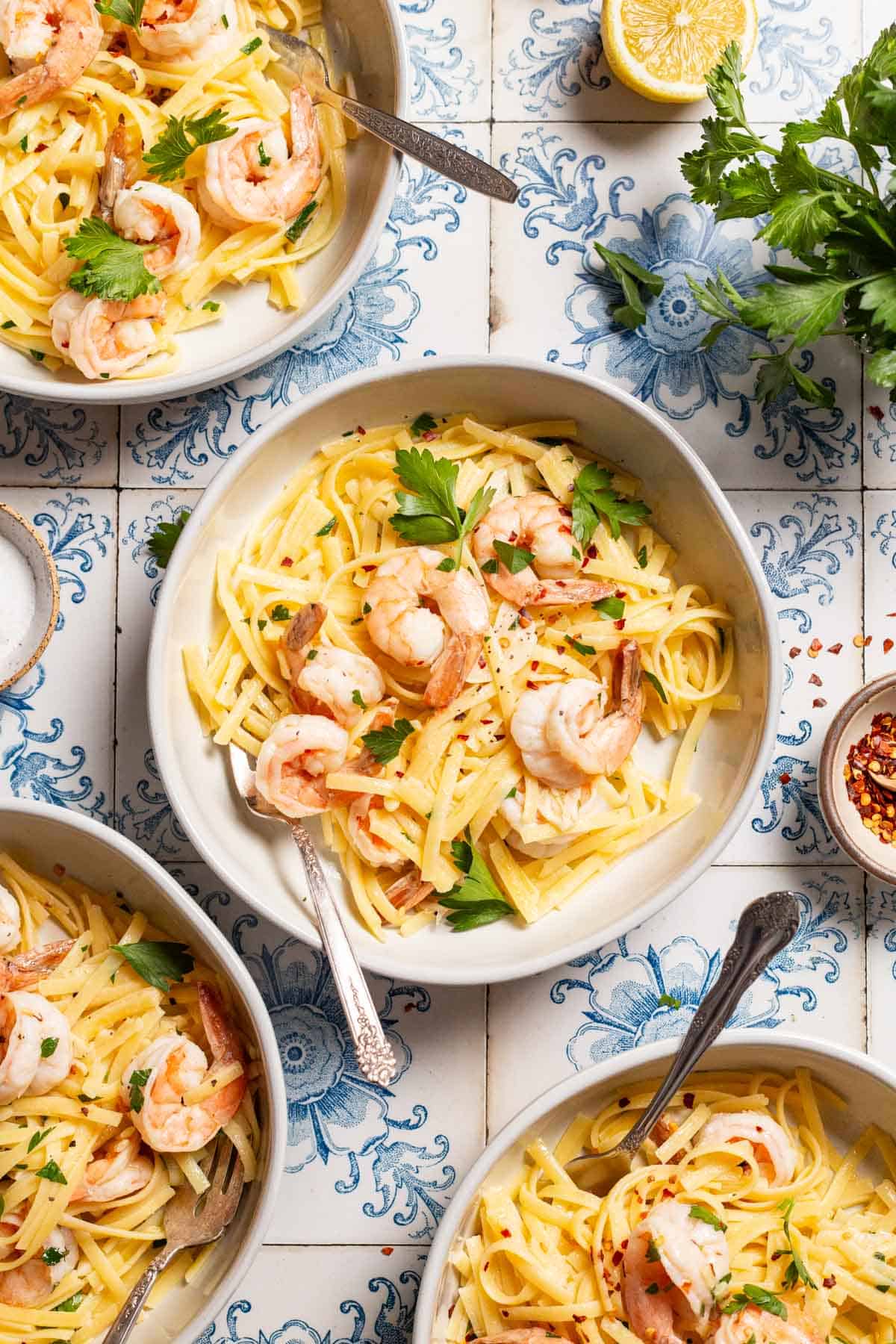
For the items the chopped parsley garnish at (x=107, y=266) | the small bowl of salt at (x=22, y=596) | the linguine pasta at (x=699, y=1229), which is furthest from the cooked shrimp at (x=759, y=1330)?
the chopped parsley garnish at (x=107, y=266)

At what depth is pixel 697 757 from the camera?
295 centimetres

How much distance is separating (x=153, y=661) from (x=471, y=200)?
4.63ft

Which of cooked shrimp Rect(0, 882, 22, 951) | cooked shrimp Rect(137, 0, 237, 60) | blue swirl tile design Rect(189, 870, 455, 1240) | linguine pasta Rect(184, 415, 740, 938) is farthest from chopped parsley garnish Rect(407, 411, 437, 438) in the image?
cooked shrimp Rect(0, 882, 22, 951)

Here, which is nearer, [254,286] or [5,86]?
[5,86]

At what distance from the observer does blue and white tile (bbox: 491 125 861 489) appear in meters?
3.08

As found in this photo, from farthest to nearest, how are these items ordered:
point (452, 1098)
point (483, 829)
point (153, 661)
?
point (452, 1098)
point (483, 829)
point (153, 661)

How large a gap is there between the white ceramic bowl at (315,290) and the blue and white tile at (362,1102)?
1162 millimetres

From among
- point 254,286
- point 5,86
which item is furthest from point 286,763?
point 5,86

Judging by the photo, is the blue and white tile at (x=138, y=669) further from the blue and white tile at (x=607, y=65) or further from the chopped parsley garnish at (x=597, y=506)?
the blue and white tile at (x=607, y=65)

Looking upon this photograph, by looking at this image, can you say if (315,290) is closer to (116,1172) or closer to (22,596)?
(22,596)

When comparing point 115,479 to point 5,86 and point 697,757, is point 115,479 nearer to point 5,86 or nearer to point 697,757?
point 5,86

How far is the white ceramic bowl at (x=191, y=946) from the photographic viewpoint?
266 cm

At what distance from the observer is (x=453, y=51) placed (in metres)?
3.09

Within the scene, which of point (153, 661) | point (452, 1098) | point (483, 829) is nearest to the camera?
point (153, 661)
